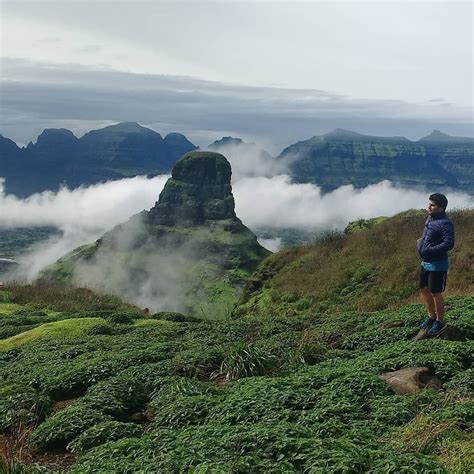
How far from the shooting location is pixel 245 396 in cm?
1064

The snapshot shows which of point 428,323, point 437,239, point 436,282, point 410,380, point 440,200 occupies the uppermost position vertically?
point 440,200

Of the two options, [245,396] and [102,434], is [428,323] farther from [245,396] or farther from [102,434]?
[102,434]

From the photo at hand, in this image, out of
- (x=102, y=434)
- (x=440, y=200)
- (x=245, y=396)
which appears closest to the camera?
(x=102, y=434)

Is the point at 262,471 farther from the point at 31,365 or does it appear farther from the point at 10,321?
the point at 10,321

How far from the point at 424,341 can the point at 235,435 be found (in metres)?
6.98

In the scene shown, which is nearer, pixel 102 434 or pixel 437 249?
pixel 102 434

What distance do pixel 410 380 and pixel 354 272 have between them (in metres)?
20.6

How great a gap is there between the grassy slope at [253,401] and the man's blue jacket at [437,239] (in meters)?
2.30

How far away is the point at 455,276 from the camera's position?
2522cm

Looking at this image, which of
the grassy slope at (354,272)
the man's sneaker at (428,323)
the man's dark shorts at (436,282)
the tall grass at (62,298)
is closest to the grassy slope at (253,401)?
the man's sneaker at (428,323)

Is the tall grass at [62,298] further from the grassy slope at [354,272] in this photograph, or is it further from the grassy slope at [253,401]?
the grassy slope at [253,401]

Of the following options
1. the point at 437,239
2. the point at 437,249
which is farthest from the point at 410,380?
the point at 437,239

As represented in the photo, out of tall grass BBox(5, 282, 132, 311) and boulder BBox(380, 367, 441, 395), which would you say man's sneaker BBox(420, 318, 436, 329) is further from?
tall grass BBox(5, 282, 132, 311)

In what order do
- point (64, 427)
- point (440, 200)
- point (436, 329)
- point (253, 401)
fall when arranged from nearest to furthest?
point (253, 401) < point (64, 427) < point (440, 200) < point (436, 329)
